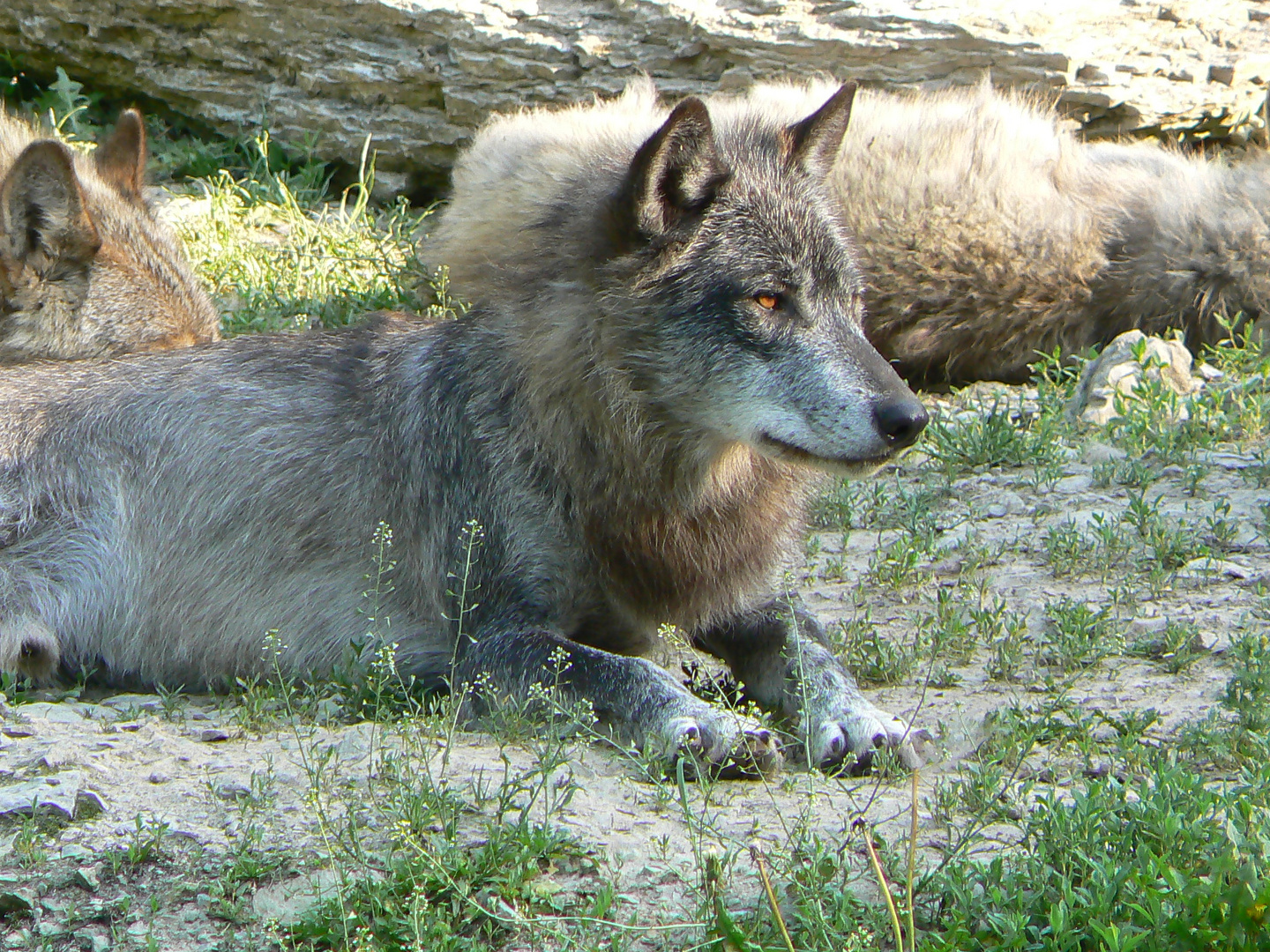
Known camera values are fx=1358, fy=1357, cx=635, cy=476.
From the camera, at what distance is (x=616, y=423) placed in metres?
4.39

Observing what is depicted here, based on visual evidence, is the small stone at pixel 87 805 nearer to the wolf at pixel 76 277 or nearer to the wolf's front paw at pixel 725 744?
the wolf's front paw at pixel 725 744

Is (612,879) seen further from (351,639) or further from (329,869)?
(351,639)

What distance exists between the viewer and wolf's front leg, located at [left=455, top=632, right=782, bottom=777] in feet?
12.4

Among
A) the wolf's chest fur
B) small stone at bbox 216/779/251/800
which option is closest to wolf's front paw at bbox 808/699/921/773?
the wolf's chest fur

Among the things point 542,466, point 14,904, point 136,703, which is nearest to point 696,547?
point 542,466

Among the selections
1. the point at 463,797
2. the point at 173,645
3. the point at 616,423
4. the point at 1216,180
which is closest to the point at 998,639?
the point at 616,423

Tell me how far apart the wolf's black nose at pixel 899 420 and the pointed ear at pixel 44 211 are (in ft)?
12.8

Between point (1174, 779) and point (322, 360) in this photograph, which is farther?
point (322, 360)

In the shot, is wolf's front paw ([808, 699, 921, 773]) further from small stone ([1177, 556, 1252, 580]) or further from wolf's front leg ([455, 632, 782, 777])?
small stone ([1177, 556, 1252, 580])

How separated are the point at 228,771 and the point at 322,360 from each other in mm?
1940

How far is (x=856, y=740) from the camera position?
154 inches

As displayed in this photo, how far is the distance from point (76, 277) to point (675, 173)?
3.31 m

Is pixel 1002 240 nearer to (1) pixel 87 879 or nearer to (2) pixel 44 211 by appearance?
(2) pixel 44 211

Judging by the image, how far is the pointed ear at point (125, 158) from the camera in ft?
22.7
